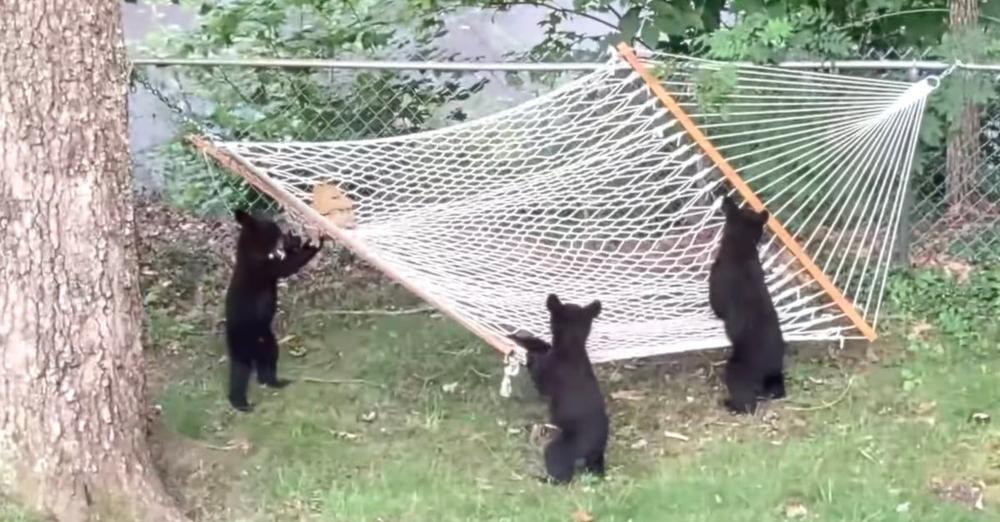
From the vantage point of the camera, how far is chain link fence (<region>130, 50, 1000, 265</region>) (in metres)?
7.16

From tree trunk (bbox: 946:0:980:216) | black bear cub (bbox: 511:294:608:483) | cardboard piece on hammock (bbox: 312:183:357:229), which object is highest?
tree trunk (bbox: 946:0:980:216)

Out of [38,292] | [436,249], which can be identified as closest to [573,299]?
[436,249]

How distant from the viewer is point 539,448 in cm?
538

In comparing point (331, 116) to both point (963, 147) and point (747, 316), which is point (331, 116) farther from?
point (963, 147)

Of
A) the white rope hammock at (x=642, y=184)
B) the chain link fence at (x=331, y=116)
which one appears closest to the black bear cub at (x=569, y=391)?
the white rope hammock at (x=642, y=184)

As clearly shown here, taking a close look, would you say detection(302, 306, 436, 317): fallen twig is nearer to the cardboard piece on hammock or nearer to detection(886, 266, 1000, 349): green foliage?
the cardboard piece on hammock

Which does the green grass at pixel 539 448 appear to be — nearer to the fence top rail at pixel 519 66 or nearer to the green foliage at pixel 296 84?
the fence top rail at pixel 519 66

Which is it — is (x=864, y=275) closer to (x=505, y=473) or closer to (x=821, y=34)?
(x=821, y=34)

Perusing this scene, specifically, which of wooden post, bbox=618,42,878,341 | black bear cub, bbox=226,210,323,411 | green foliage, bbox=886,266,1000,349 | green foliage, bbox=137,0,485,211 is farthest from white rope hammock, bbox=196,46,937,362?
green foliage, bbox=137,0,485,211

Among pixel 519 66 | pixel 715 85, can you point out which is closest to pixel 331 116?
pixel 519 66

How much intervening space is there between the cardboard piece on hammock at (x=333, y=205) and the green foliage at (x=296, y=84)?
166 centimetres

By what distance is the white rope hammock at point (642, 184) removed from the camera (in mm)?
5898

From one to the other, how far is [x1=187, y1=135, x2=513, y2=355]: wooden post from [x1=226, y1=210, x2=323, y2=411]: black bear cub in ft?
1.51

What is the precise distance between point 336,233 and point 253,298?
0.78 meters
